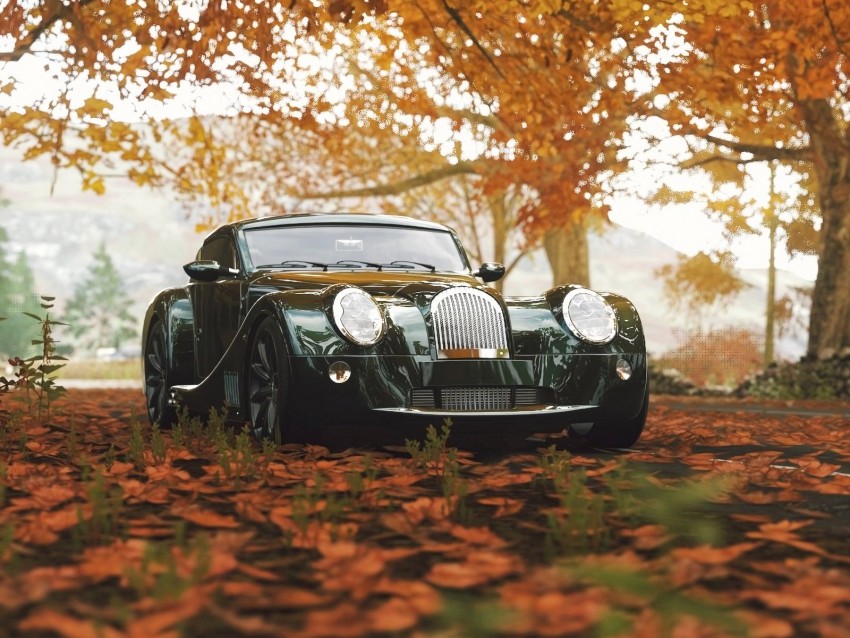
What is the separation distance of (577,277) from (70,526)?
2059 centimetres

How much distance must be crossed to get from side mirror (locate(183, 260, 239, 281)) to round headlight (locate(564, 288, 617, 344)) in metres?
2.55

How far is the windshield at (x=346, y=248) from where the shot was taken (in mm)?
8586

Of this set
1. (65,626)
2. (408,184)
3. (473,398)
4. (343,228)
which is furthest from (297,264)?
(408,184)

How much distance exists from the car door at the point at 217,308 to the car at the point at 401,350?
0.02m

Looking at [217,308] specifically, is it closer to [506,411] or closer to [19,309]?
[506,411]

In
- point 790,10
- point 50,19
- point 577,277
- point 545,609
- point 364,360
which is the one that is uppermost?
point 790,10

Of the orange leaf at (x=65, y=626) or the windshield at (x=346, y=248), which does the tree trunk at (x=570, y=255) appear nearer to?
the windshield at (x=346, y=248)

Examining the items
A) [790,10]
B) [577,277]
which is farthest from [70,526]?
[577,277]

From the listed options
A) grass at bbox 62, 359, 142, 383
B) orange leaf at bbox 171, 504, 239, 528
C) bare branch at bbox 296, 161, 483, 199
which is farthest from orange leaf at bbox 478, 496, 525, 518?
grass at bbox 62, 359, 142, 383

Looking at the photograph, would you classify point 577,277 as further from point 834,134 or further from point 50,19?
point 50,19

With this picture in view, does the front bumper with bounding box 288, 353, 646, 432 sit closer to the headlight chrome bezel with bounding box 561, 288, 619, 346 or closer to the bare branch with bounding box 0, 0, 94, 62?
the headlight chrome bezel with bounding box 561, 288, 619, 346

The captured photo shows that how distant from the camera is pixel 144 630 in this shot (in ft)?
9.82

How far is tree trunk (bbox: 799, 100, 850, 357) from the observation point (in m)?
18.5

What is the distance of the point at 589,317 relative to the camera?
751cm
